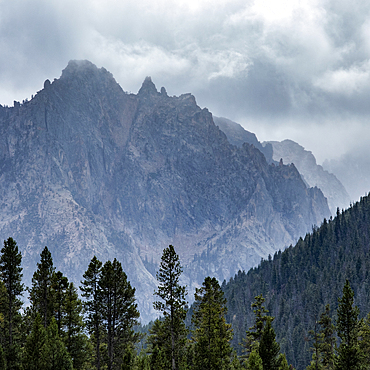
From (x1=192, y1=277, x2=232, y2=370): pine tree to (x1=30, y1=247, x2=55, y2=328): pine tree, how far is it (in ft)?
58.3

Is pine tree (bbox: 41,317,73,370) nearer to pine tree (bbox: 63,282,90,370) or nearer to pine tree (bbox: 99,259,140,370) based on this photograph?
pine tree (bbox: 63,282,90,370)

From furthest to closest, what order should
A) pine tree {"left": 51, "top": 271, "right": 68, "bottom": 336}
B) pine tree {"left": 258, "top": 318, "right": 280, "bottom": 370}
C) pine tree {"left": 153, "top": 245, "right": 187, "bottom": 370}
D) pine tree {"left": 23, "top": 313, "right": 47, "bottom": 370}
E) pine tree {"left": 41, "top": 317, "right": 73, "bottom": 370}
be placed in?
pine tree {"left": 258, "top": 318, "right": 280, "bottom": 370} → pine tree {"left": 51, "top": 271, "right": 68, "bottom": 336} → pine tree {"left": 153, "top": 245, "right": 187, "bottom": 370} → pine tree {"left": 23, "top": 313, "right": 47, "bottom": 370} → pine tree {"left": 41, "top": 317, "right": 73, "bottom": 370}

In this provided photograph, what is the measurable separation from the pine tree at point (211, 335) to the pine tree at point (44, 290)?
17.8 m

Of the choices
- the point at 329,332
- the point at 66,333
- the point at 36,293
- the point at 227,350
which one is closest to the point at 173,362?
the point at 227,350

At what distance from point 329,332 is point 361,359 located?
1504 cm

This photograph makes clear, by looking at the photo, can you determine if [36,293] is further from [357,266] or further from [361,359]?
[357,266]

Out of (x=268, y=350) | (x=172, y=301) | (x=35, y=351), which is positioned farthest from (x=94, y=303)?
(x=268, y=350)

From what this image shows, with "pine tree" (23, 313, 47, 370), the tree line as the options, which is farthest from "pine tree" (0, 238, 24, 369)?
"pine tree" (23, 313, 47, 370)

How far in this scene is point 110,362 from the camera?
62.8m

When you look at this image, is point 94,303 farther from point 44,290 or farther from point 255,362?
point 255,362

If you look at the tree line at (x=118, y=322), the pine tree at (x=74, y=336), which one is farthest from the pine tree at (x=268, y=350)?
the pine tree at (x=74, y=336)

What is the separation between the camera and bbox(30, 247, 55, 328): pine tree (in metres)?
65.1

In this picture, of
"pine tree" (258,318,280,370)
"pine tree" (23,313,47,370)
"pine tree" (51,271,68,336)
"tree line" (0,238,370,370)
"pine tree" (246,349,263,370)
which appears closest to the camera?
"pine tree" (23,313,47,370)

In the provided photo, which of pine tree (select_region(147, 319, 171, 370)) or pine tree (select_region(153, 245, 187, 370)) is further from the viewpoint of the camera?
pine tree (select_region(147, 319, 171, 370))
